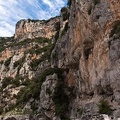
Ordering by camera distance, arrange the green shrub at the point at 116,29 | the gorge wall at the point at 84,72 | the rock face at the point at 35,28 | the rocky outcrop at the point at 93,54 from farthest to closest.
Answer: the rock face at the point at 35,28 < the green shrub at the point at 116,29 < the rocky outcrop at the point at 93,54 < the gorge wall at the point at 84,72

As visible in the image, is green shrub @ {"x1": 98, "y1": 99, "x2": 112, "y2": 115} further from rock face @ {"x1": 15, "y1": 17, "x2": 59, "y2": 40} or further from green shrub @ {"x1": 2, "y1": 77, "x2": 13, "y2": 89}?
rock face @ {"x1": 15, "y1": 17, "x2": 59, "y2": 40}

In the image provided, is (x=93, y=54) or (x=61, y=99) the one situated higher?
(x=93, y=54)

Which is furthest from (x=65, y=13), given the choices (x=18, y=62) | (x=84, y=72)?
(x=18, y=62)

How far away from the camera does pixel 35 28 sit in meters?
115

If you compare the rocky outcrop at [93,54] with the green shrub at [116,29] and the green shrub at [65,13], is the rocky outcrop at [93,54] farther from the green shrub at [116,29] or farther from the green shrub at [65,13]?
Answer: the green shrub at [65,13]

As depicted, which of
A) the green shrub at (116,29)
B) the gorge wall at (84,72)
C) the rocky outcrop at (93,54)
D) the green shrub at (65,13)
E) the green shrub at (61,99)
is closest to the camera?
the gorge wall at (84,72)

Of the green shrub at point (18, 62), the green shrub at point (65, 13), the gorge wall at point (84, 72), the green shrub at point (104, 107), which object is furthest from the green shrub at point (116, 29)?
the green shrub at point (18, 62)

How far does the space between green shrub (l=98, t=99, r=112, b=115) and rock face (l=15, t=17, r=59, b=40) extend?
70731 mm

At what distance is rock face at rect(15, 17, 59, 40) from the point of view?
10544 centimetres

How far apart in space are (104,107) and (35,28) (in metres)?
83.8

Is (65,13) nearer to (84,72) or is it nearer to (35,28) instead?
(84,72)

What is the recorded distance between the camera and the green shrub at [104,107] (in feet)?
106

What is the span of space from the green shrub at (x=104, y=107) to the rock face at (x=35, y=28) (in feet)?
232

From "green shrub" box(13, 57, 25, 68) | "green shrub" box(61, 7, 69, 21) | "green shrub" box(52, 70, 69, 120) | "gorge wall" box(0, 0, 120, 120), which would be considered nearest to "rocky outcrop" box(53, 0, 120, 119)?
"gorge wall" box(0, 0, 120, 120)
